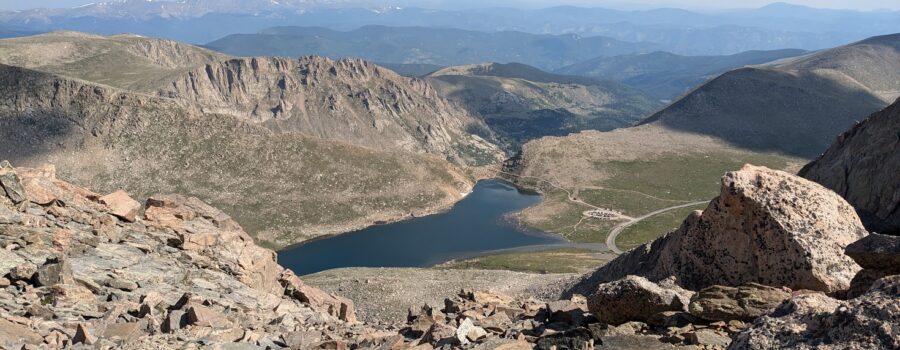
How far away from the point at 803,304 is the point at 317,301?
28097 millimetres

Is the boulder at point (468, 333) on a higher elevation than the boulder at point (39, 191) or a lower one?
higher

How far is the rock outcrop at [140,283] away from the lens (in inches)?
822

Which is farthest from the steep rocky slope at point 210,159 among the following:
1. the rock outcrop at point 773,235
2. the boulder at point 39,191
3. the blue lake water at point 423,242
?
the rock outcrop at point 773,235

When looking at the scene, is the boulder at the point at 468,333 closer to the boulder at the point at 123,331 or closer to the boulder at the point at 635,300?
the boulder at the point at 635,300

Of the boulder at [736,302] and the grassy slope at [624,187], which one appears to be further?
the grassy slope at [624,187]

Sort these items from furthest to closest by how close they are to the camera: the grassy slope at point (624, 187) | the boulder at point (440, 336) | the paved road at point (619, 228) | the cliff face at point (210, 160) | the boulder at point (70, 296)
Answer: the cliff face at point (210, 160), the grassy slope at point (624, 187), the paved road at point (619, 228), the boulder at point (70, 296), the boulder at point (440, 336)

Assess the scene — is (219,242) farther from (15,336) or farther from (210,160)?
(210,160)

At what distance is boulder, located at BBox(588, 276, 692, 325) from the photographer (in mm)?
19609

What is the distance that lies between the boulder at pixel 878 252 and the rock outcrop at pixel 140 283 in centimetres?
1557

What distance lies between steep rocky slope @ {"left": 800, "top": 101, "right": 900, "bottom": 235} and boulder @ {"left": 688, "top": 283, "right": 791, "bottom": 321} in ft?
56.7

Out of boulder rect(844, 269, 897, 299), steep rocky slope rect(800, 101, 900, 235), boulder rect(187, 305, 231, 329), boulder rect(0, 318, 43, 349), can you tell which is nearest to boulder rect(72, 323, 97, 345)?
boulder rect(0, 318, 43, 349)

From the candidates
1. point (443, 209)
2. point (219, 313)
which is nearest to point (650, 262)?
point (219, 313)

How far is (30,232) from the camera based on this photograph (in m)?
27.2

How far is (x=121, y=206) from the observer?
35219 millimetres
